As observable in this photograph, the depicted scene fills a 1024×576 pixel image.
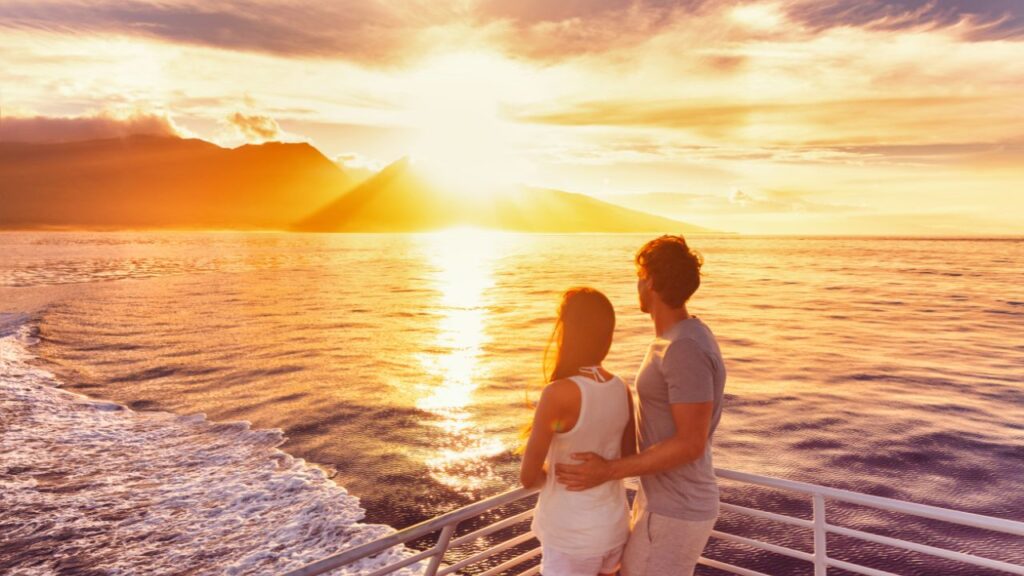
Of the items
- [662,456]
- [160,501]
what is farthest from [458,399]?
[662,456]

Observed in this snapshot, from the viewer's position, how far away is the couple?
259 centimetres

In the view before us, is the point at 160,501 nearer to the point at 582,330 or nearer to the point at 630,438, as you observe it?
the point at 630,438

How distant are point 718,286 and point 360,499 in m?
44.1

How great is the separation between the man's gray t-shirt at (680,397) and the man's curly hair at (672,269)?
0.44 ft

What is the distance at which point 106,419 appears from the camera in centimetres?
1278

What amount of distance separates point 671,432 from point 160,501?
8.86 meters

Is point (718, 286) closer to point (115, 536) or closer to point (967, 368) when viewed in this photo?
point (967, 368)

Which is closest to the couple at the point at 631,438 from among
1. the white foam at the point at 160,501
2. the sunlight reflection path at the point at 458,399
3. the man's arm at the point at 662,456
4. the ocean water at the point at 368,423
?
the man's arm at the point at 662,456

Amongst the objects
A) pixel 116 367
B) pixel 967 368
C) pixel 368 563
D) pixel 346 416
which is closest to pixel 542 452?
pixel 368 563

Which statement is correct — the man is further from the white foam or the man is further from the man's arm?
the white foam

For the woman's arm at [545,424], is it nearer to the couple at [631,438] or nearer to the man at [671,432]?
the couple at [631,438]

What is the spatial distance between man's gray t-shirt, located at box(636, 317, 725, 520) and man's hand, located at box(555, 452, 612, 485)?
273 millimetres

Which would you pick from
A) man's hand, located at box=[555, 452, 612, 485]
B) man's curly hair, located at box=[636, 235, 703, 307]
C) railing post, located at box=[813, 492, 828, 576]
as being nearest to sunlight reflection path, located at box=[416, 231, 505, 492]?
railing post, located at box=[813, 492, 828, 576]

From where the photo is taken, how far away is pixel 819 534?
3145 millimetres
